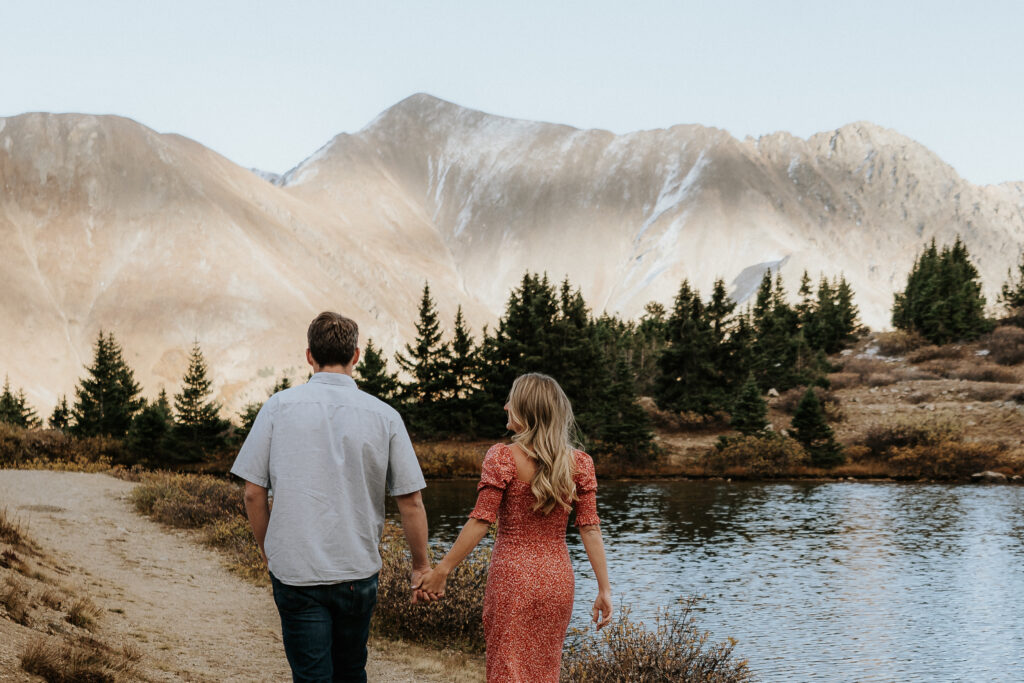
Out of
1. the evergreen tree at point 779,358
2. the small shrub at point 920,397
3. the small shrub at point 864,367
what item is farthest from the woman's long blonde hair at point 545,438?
the small shrub at point 864,367

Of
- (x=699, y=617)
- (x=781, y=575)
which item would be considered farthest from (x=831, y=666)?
(x=781, y=575)

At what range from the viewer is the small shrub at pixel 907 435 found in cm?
4309

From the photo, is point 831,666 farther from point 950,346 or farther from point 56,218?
point 56,218

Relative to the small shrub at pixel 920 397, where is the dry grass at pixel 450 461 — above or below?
below

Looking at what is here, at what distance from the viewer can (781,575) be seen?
63.5ft

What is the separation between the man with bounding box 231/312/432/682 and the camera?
4.27 meters

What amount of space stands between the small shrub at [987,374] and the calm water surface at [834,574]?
1166 inches

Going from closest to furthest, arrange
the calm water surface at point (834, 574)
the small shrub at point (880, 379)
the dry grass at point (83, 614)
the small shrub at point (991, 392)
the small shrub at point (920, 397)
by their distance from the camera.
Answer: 1. the dry grass at point (83, 614)
2. the calm water surface at point (834, 574)
3. the small shrub at point (991, 392)
4. the small shrub at point (920, 397)
5. the small shrub at point (880, 379)

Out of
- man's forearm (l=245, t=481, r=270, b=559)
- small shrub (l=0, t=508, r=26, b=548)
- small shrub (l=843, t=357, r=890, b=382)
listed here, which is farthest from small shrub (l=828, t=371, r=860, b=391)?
man's forearm (l=245, t=481, r=270, b=559)

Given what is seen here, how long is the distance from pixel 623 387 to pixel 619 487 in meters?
9.52

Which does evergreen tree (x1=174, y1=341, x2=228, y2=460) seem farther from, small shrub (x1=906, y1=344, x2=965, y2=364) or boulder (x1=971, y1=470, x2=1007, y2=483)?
small shrub (x1=906, y1=344, x2=965, y2=364)

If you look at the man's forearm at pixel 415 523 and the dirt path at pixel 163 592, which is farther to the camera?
the dirt path at pixel 163 592

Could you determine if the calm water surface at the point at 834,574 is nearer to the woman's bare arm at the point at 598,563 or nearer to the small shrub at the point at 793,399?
the woman's bare arm at the point at 598,563

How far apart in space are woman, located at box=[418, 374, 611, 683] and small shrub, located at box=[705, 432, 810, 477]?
131ft
